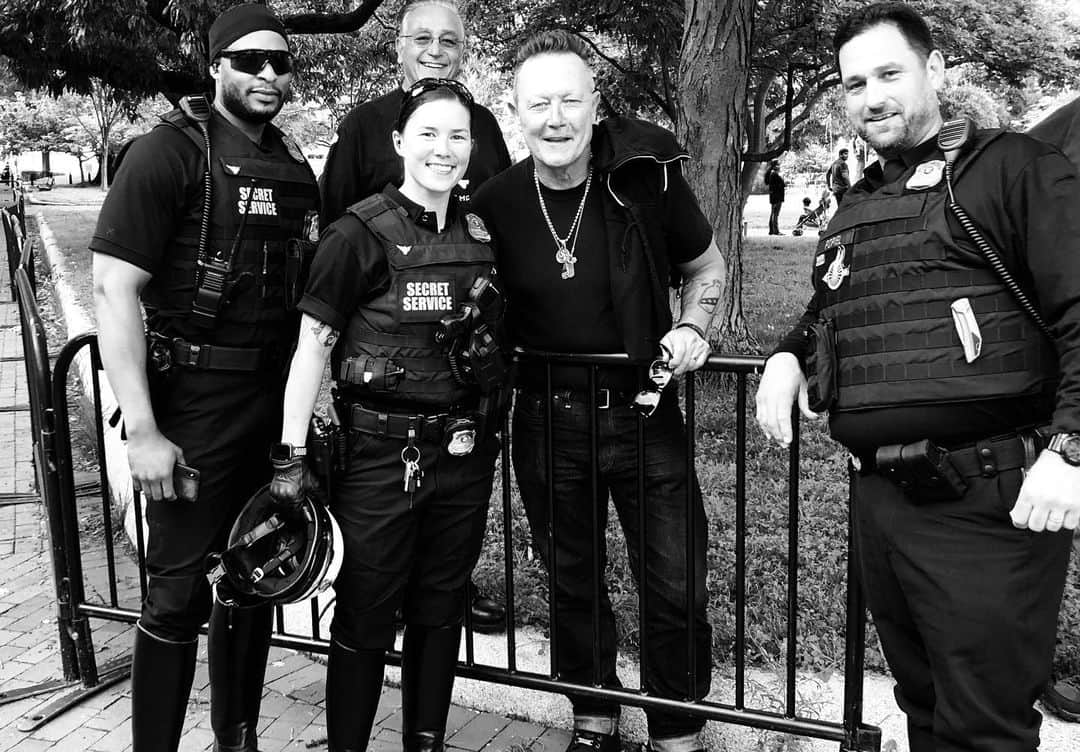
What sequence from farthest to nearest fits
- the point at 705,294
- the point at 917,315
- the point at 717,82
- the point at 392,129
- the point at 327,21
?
the point at 327,21 → the point at 717,82 → the point at 392,129 → the point at 705,294 → the point at 917,315

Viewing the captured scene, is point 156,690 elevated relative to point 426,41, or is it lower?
lower

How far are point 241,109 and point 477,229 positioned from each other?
2.79 feet

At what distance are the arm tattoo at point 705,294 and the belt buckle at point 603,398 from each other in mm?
384

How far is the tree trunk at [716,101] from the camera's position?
7.18m

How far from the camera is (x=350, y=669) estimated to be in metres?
2.89

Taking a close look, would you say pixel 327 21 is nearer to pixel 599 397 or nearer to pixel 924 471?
pixel 599 397

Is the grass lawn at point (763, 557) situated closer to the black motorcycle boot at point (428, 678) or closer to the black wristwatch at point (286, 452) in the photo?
the black motorcycle boot at point (428, 678)

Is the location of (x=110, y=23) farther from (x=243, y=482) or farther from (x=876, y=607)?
(x=876, y=607)

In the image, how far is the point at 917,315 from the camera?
88.9 inches

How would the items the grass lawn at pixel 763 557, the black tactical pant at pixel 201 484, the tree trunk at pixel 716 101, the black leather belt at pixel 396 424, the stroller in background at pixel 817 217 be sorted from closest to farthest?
the black leather belt at pixel 396 424
the black tactical pant at pixel 201 484
the grass lawn at pixel 763 557
the tree trunk at pixel 716 101
the stroller in background at pixel 817 217

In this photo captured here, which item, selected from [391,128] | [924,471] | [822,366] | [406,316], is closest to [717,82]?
[391,128]

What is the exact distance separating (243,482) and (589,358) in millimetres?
1143

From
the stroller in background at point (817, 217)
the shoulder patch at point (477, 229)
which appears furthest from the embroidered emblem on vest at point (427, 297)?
the stroller in background at point (817, 217)

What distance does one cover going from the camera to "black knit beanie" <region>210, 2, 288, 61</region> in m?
3.04
